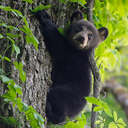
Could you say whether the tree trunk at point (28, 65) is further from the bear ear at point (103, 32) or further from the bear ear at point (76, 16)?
the bear ear at point (103, 32)

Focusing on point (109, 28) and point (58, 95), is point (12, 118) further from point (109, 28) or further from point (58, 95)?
point (109, 28)

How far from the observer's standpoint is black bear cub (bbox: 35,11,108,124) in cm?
409

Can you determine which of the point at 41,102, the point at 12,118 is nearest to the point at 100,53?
the point at 41,102

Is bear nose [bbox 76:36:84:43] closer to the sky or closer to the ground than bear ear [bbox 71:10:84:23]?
closer to the ground

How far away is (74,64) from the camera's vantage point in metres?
4.74

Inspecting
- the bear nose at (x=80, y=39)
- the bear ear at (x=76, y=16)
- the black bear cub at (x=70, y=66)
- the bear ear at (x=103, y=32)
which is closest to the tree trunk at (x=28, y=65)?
the black bear cub at (x=70, y=66)

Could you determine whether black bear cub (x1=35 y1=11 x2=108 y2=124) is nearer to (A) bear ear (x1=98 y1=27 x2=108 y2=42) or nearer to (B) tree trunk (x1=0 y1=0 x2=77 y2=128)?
(A) bear ear (x1=98 y1=27 x2=108 y2=42)

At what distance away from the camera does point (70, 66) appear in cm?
470

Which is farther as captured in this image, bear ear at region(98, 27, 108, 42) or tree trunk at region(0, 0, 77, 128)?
bear ear at region(98, 27, 108, 42)

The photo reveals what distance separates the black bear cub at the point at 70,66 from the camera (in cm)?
409

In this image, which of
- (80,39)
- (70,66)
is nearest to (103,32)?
(80,39)

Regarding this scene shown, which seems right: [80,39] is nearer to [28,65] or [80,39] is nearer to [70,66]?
[70,66]

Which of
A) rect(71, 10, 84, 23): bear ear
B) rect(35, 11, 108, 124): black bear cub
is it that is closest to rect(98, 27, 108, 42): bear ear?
rect(35, 11, 108, 124): black bear cub

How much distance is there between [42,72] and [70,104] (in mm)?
1309
